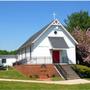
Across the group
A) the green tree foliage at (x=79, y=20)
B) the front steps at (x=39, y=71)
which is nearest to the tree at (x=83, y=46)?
the front steps at (x=39, y=71)

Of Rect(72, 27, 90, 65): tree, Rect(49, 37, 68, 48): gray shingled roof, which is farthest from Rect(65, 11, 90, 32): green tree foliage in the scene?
Rect(49, 37, 68, 48): gray shingled roof

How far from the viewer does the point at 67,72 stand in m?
49.6

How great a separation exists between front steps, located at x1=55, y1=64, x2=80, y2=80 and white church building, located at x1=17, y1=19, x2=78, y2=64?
3.13 m

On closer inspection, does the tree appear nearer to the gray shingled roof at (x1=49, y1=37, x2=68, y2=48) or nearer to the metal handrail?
the gray shingled roof at (x1=49, y1=37, x2=68, y2=48)

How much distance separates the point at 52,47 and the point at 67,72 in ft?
20.8

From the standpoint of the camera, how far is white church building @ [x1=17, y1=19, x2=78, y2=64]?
2165 inches

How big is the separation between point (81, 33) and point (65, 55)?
295 inches

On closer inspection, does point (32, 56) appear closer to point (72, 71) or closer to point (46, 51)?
point (46, 51)

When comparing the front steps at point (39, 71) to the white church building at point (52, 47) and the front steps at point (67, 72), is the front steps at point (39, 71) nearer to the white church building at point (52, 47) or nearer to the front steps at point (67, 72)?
the front steps at point (67, 72)

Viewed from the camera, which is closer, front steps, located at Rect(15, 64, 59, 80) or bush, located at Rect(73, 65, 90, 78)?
front steps, located at Rect(15, 64, 59, 80)

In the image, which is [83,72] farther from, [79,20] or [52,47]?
[79,20]

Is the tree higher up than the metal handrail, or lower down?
higher up

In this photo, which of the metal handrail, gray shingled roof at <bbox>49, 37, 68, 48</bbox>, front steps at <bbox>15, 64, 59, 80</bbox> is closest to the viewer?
the metal handrail

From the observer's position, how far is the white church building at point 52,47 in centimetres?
5500
